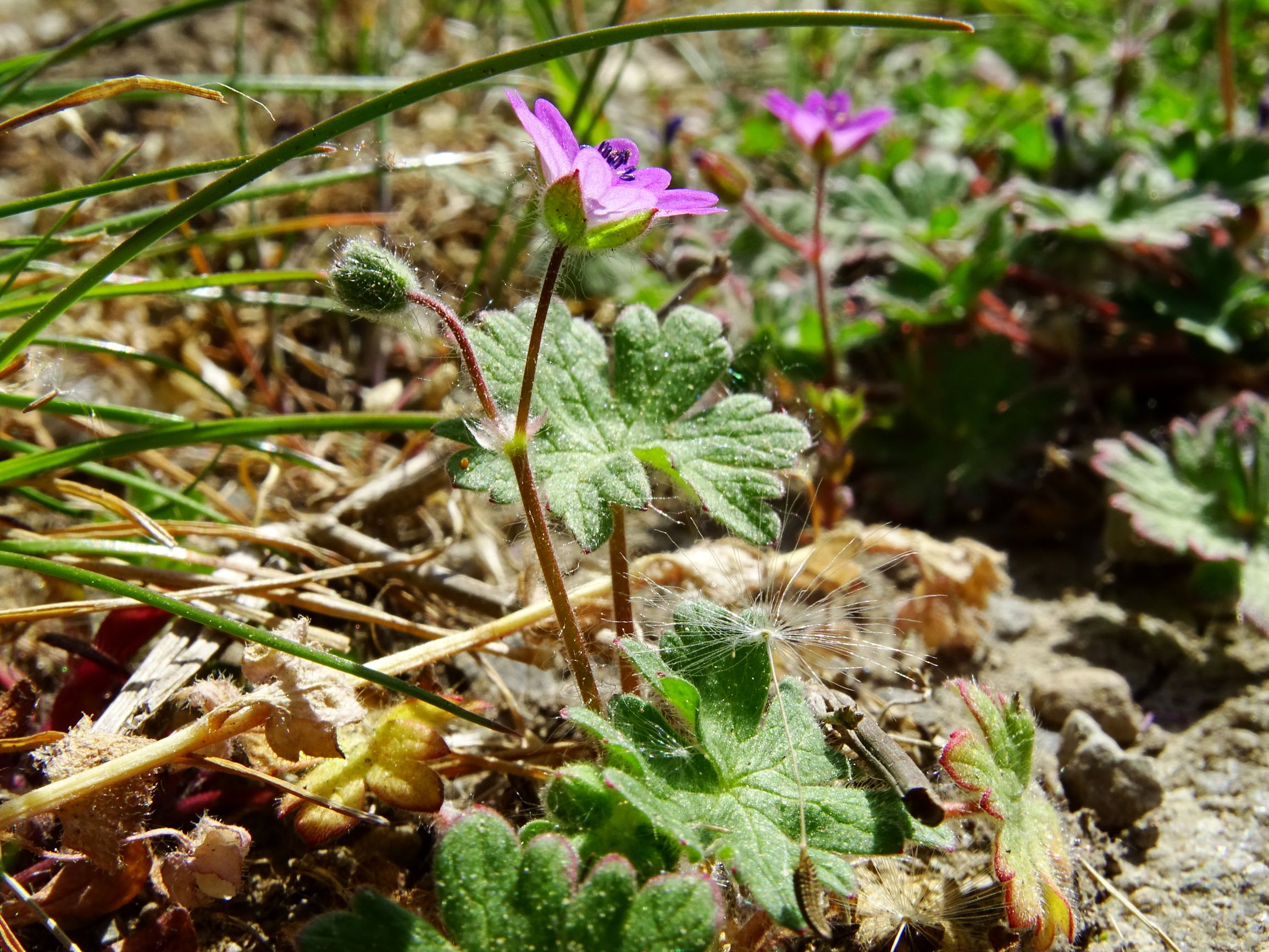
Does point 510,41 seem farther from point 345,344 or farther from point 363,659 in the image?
point 363,659

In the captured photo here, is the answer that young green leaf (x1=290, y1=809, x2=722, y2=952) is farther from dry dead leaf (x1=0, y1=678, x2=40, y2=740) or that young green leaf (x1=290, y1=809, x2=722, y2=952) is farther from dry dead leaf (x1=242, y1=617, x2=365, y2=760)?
dry dead leaf (x1=0, y1=678, x2=40, y2=740)

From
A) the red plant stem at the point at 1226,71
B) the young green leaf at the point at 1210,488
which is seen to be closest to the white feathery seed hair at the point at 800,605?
the young green leaf at the point at 1210,488

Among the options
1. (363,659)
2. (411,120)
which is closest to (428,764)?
(363,659)

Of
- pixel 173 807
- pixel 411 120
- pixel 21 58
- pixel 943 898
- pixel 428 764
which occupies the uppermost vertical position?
pixel 21 58

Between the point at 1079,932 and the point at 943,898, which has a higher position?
the point at 943,898

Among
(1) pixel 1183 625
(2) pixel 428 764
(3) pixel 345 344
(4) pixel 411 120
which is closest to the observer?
(2) pixel 428 764

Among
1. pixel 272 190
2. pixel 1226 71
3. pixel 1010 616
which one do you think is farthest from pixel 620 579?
pixel 1226 71

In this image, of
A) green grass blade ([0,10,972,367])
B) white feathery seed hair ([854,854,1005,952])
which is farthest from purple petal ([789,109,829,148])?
white feathery seed hair ([854,854,1005,952])
